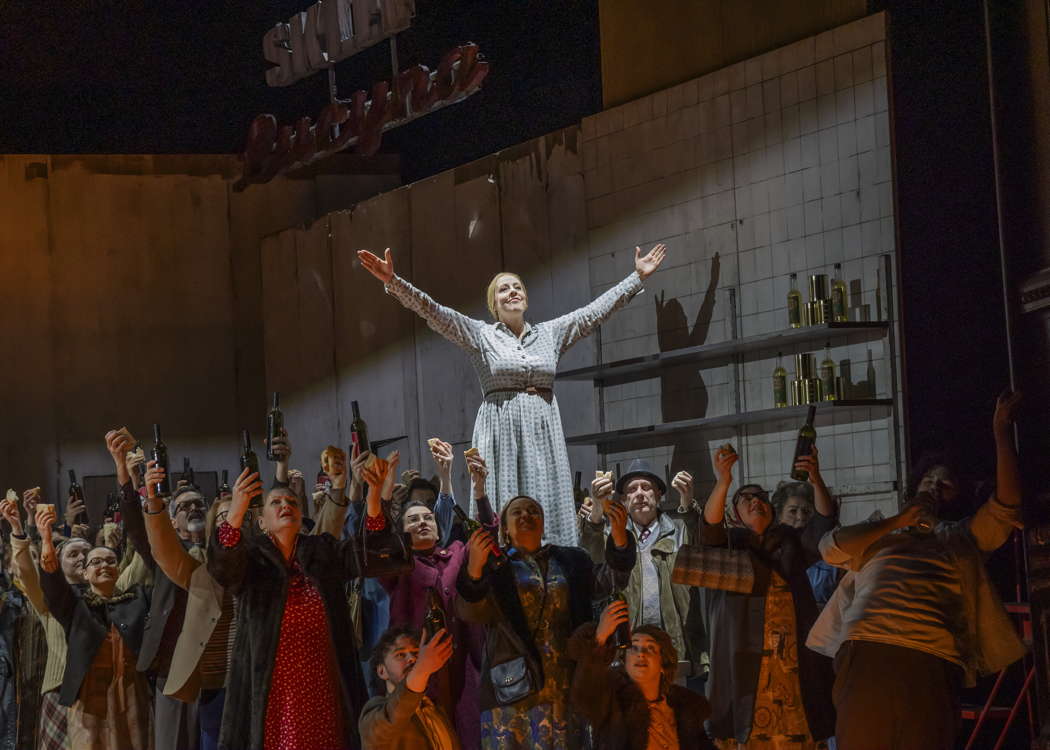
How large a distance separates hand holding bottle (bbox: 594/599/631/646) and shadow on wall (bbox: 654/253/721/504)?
119 inches

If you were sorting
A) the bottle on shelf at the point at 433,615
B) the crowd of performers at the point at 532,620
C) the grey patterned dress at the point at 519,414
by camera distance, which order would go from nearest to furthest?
1. the crowd of performers at the point at 532,620
2. the bottle on shelf at the point at 433,615
3. the grey patterned dress at the point at 519,414

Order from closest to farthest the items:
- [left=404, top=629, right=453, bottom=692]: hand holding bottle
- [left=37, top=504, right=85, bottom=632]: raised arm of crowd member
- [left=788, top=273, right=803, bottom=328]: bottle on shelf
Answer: [left=404, top=629, right=453, bottom=692]: hand holding bottle < [left=37, top=504, right=85, bottom=632]: raised arm of crowd member < [left=788, top=273, right=803, bottom=328]: bottle on shelf

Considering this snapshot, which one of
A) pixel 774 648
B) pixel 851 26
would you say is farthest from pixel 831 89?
pixel 774 648

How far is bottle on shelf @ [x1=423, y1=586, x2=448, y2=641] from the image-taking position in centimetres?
499

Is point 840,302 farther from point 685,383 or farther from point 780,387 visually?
point 685,383

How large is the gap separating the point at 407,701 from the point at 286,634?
59 cm

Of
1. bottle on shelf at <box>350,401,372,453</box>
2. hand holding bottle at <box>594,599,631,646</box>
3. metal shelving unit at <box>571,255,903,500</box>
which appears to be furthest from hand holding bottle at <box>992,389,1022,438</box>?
bottle on shelf at <box>350,401,372,453</box>

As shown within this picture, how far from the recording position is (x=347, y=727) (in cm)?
522

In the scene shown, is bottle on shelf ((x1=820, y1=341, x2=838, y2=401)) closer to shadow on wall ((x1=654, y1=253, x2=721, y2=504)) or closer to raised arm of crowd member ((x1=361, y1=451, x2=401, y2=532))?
shadow on wall ((x1=654, y1=253, x2=721, y2=504))

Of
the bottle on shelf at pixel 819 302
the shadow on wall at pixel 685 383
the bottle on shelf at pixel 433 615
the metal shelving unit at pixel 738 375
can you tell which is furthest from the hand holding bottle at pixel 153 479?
the shadow on wall at pixel 685 383

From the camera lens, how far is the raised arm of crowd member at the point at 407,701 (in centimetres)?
479

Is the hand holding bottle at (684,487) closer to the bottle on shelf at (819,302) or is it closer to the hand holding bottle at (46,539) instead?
the bottle on shelf at (819,302)

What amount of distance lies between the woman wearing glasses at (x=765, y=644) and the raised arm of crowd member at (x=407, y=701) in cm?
93

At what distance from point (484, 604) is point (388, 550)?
36cm
